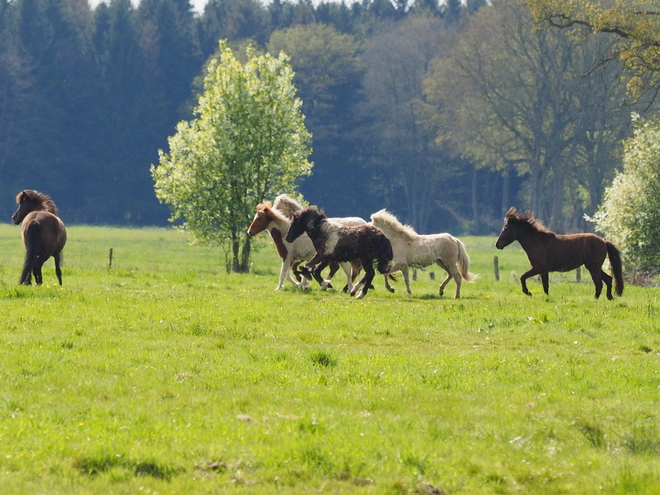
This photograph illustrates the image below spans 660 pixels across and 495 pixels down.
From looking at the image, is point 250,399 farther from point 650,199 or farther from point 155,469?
point 650,199

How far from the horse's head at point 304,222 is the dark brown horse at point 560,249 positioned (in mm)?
4887

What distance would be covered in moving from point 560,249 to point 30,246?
1306 centimetres

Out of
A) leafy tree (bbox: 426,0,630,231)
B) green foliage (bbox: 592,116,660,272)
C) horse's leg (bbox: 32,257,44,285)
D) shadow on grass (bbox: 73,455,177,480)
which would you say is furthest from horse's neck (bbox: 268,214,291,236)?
leafy tree (bbox: 426,0,630,231)

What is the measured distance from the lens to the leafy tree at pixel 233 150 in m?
39.2

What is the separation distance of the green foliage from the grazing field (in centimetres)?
1866

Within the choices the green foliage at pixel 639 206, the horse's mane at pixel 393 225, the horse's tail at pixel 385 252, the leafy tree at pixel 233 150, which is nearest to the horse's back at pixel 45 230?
the horse's tail at pixel 385 252

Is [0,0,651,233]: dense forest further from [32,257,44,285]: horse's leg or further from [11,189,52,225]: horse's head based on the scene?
[32,257,44,285]: horse's leg

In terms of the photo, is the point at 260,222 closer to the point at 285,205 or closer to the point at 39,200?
the point at 285,205

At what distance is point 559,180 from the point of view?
78.6 m

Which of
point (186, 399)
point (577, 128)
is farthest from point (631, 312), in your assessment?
point (577, 128)

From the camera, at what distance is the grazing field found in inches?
340

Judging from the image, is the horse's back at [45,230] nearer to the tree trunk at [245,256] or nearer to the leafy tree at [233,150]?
the leafy tree at [233,150]

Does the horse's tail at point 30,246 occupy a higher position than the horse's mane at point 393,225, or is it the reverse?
the horse's mane at point 393,225

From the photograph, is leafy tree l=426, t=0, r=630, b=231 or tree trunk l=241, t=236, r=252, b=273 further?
leafy tree l=426, t=0, r=630, b=231
